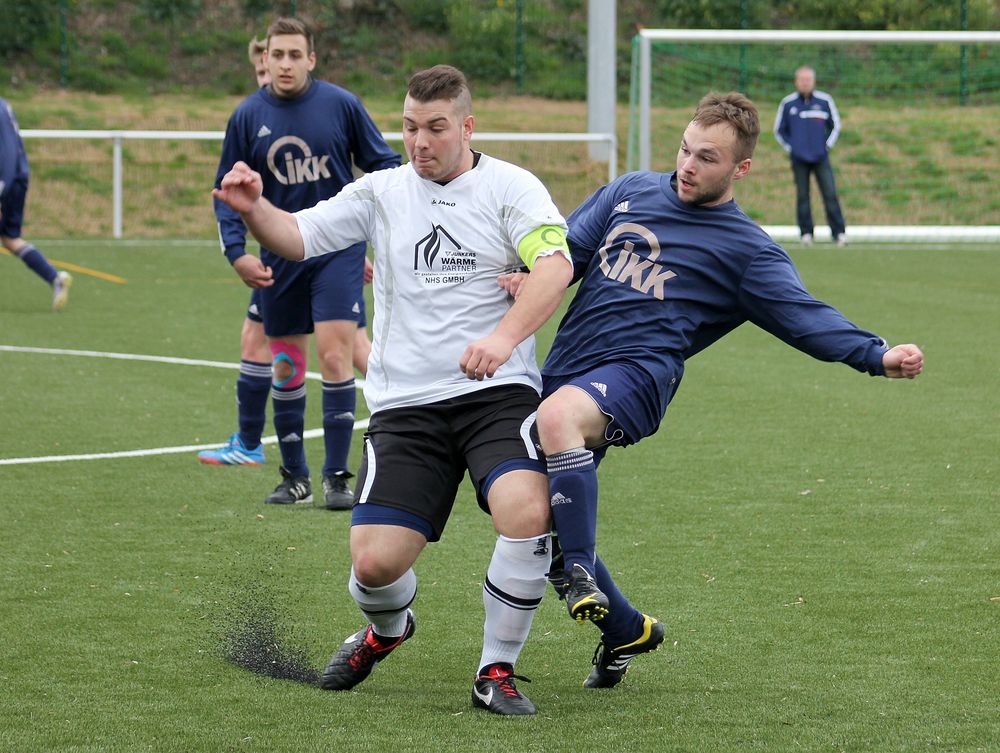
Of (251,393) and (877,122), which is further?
(877,122)

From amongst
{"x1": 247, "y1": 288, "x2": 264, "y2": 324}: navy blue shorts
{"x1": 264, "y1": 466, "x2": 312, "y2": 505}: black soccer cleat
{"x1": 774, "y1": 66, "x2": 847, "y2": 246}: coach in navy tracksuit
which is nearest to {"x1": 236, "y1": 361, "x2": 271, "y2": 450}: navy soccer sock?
{"x1": 247, "y1": 288, "x2": 264, "y2": 324}: navy blue shorts

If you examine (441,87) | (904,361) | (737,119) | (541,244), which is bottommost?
(904,361)

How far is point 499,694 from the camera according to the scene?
410 cm

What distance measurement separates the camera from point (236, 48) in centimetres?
3152

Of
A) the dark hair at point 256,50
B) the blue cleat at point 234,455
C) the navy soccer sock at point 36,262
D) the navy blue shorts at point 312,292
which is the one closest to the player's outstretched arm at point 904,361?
the navy blue shorts at point 312,292

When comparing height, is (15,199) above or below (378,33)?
below

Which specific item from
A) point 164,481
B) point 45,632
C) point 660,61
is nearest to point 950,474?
point 164,481

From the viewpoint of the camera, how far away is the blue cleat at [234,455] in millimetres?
7633

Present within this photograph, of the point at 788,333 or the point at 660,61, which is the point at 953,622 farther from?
the point at 660,61

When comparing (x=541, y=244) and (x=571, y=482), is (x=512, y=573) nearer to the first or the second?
(x=571, y=482)

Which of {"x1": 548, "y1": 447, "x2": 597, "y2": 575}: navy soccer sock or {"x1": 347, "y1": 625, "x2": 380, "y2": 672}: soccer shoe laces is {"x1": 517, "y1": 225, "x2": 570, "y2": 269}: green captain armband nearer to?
{"x1": 548, "y1": 447, "x2": 597, "y2": 575}: navy soccer sock

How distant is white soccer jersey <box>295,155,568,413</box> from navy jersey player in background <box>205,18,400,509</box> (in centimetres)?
235

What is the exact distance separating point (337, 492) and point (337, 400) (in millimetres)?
408

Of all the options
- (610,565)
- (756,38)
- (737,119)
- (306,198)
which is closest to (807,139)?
(756,38)
